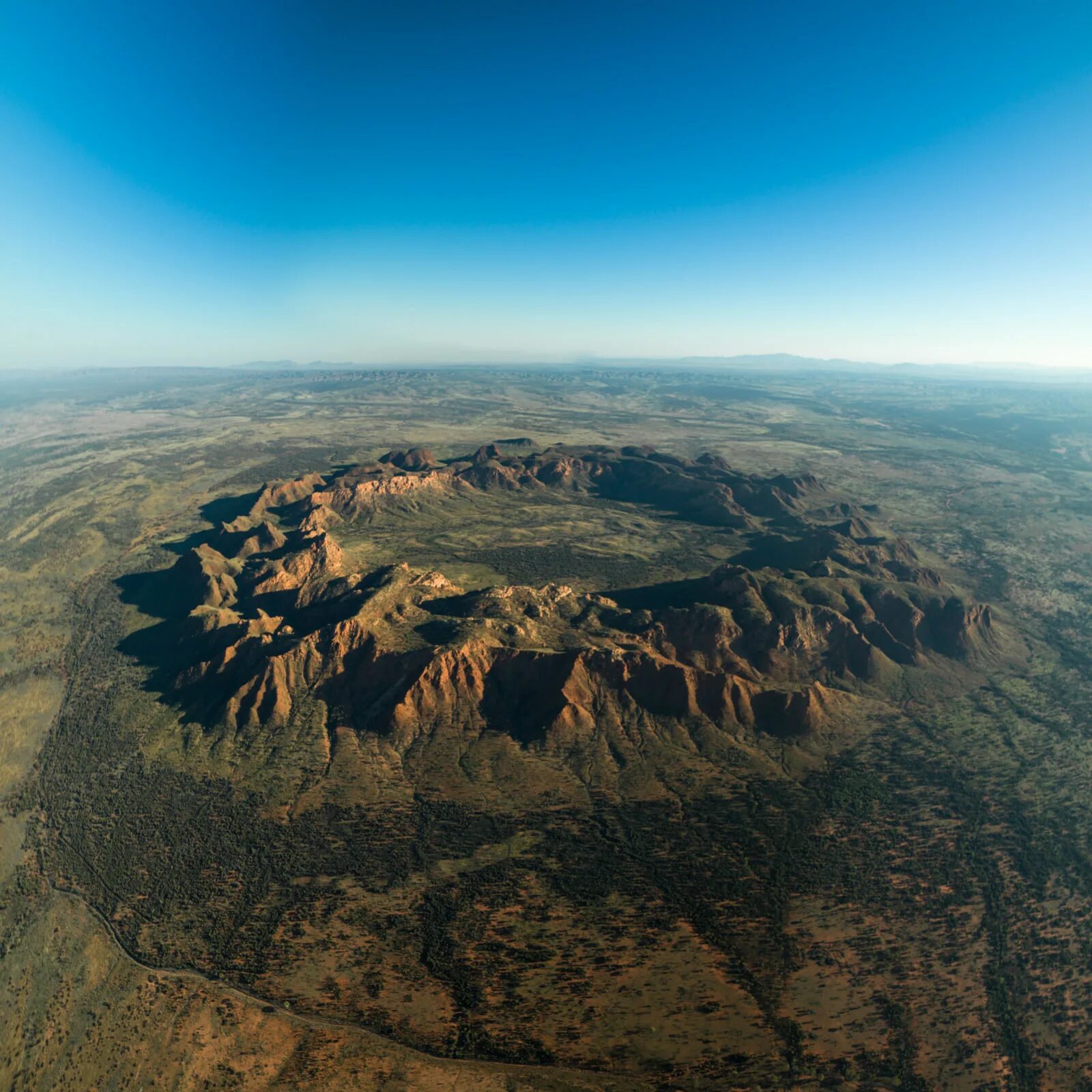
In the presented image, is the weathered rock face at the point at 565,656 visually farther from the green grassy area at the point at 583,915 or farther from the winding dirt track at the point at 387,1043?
the winding dirt track at the point at 387,1043

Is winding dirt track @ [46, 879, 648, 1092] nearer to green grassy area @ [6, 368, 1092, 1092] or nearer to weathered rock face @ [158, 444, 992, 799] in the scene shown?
green grassy area @ [6, 368, 1092, 1092]

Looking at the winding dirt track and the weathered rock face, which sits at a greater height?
the weathered rock face

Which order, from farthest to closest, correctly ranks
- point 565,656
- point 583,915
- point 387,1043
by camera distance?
point 565,656 → point 583,915 → point 387,1043

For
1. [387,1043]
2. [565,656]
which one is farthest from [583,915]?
[565,656]

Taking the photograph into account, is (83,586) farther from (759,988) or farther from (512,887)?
(759,988)

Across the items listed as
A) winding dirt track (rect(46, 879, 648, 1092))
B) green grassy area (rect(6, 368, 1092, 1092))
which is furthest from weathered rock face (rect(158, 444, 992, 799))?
winding dirt track (rect(46, 879, 648, 1092))

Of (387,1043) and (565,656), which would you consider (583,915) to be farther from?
(565,656)

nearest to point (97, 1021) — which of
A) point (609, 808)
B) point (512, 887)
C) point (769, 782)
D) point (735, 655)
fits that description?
point (512, 887)

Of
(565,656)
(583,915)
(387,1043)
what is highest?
(565,656)
